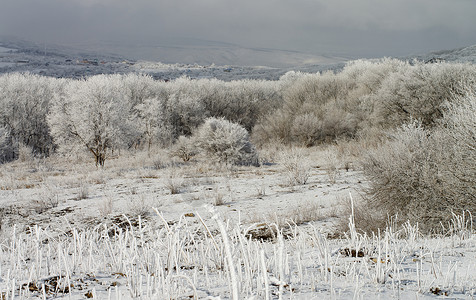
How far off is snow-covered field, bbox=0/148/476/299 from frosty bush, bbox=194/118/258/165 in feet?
6.07

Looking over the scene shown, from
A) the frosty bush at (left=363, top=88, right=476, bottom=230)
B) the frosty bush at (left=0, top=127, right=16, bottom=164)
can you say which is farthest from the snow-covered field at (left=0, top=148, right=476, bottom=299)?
the frosty bush at (left=0, top=127, right=16, bottom=164)

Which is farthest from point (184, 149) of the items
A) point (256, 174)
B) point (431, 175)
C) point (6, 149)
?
point (431, 175)

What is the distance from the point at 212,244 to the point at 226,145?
17.3 m

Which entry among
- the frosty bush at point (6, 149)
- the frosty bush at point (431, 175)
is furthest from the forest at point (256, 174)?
the frosty bush at point (6, 149)

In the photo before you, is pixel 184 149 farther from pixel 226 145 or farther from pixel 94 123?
pixel 94 123

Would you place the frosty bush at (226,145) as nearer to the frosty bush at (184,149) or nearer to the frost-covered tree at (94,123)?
the frosty bush at (184,149)

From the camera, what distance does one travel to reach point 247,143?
21.0 meters

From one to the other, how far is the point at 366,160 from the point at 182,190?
664 cm

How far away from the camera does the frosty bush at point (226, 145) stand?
2011cm

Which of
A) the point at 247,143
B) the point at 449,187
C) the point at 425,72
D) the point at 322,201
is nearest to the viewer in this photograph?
the point at 449,187

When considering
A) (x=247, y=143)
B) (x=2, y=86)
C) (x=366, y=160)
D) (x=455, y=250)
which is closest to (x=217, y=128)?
(x=247, y=143)

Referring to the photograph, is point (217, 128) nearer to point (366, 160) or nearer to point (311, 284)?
point (366, 160)

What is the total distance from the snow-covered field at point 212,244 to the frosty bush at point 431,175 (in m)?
0.38

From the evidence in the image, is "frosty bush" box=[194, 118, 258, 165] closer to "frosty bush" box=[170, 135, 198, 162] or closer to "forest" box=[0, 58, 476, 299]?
"forest" box=[0, 58, 476, 299]
